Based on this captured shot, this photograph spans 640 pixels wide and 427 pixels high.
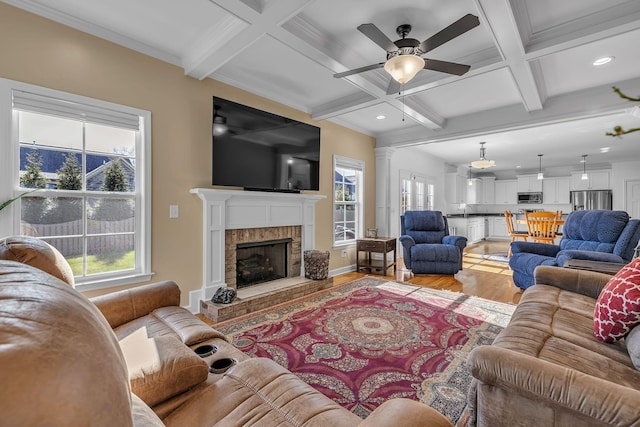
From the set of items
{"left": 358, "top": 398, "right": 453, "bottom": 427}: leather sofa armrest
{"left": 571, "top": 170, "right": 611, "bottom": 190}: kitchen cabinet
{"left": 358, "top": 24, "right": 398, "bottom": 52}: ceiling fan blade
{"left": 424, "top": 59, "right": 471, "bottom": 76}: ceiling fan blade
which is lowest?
{"left": 358, "top": 398, "right": 453, "bottom": 427}: leather sofa armrest

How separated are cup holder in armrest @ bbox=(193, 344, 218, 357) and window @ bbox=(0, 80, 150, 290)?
1619mm

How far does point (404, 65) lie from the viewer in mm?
2166

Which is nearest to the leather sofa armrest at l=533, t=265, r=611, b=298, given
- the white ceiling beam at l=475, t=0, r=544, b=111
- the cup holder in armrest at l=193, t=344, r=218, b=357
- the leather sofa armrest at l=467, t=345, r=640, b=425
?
the leather sofa armrest at l=467, t=345, r=640, b=425

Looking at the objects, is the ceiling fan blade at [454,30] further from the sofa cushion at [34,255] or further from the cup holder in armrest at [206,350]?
the sofa cushion at [34,255]

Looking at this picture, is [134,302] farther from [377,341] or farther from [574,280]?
[574,280]

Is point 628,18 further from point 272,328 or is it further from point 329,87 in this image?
point 272,328

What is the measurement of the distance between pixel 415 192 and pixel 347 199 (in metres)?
2.45

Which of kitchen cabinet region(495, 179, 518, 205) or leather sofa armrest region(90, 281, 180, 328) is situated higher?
kitchen cabinet region(495, 179, 518, 205)

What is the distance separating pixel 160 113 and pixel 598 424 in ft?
11.3

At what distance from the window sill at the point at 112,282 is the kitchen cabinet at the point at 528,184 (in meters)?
10.9

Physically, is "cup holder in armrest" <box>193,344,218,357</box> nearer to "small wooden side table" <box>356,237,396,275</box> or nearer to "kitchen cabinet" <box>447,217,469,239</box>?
"small wooden side table" <box>356,237,396,275</box>

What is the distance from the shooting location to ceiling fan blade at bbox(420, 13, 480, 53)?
1850mm

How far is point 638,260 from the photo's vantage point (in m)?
1.44

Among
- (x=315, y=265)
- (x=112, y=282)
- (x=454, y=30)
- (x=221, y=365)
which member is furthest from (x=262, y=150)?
(x=221, y=365)
